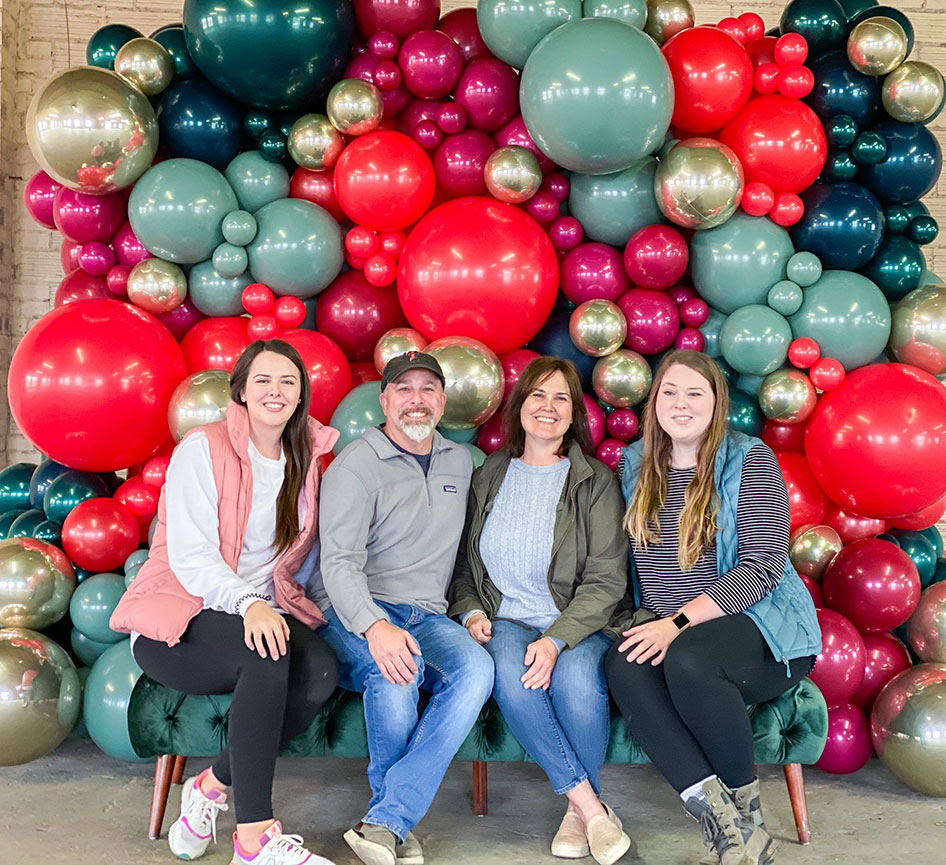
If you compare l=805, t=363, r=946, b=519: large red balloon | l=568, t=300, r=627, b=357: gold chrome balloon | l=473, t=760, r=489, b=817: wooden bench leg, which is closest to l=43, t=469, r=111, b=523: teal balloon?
l=473, t=760, r=489, b=817: wooden bench leg

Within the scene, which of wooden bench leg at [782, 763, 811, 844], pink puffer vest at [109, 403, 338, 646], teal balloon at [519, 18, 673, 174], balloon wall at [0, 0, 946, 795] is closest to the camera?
pink puffer vest at [109, 403, 338, 646]

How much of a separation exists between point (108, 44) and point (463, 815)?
8.05ft

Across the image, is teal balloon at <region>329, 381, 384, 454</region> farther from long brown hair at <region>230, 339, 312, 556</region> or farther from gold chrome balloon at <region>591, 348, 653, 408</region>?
gold chrome balloon at <region>591, 348, 653, 408</region>

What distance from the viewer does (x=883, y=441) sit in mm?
2713

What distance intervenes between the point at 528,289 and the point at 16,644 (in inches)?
66.4

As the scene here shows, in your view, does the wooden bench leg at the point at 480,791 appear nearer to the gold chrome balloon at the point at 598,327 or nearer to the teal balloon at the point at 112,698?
the teal balloon at the point at 112,698

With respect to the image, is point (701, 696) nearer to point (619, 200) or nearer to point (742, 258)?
point (742, 258)

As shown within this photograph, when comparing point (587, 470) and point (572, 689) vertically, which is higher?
point (587, 470)

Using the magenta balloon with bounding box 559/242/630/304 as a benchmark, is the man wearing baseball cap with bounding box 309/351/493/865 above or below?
below

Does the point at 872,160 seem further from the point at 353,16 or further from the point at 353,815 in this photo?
the point at 353,815

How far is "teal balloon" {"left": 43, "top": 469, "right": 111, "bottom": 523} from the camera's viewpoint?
2.94 m

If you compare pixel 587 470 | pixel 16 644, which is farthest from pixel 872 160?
pixel 16 644

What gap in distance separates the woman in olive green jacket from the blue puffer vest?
0.14 m

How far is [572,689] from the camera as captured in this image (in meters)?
2.28
